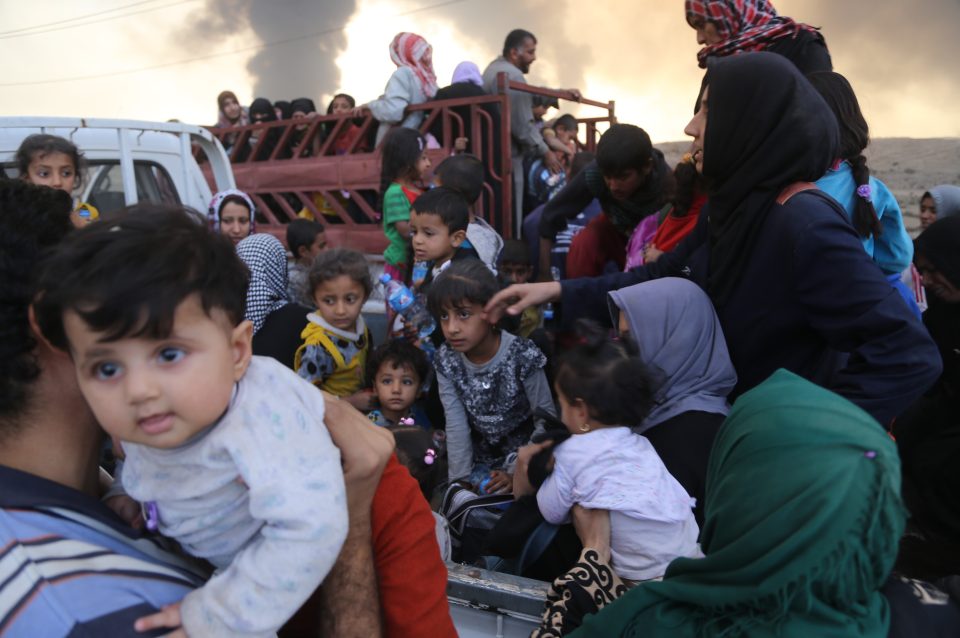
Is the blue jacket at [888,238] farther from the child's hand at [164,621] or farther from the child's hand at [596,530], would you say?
the child's hand at [164,621]

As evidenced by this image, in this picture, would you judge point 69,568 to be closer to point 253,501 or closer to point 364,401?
point 253,501

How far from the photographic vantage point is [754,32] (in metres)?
3.36

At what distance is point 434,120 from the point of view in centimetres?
654

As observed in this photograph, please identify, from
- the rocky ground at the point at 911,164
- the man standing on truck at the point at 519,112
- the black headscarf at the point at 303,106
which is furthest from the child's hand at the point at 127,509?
the rocky ground at the point at 911,164

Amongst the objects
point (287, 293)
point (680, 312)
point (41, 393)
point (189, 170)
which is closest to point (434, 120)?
point (189, 170)

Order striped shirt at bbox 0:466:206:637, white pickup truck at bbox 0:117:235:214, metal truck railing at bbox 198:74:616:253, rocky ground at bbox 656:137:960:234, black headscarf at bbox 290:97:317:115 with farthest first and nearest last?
rocky ground at bbox 656:137:960:234 < black headscarf at bbox 290:97:317:115 < metal truck railing at bbox 198:74:616:253 < white pickup truck at bbox 0:117:235:214 < striped shirt at bbox 0:466:206:637

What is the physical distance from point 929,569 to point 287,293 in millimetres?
3832

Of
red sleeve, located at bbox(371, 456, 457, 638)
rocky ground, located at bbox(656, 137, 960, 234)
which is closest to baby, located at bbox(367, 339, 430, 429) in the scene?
red sleeve, located at bbox(371, 456, 457, 638)

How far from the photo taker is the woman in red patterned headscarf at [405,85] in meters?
6.53

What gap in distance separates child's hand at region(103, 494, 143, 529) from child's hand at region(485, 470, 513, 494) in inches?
76.4

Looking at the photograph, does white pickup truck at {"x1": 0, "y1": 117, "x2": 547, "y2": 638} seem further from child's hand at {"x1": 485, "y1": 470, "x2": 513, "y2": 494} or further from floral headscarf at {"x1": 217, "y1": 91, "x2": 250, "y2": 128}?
floral headscarf at {"x1": 217, "y1": 91, "x2": 250, "y2": 128}

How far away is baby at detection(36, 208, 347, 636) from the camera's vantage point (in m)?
1.05

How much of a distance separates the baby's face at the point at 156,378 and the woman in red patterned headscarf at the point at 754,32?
3102 millimetres

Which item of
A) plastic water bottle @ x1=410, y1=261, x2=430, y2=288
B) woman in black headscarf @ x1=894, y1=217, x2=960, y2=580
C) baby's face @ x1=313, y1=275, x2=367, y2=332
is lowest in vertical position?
woman in black headscarf @ x1=894, y1=217, x2=960, y2=580
